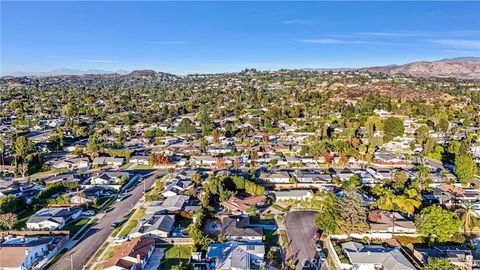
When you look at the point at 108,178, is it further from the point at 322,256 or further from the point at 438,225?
the point at 438,225

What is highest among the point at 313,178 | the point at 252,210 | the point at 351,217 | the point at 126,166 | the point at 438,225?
the point at 351,217

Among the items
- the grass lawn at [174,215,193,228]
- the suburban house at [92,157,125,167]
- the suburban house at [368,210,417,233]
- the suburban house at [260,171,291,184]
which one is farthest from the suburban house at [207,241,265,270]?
the suburban house at [92,157,125,167]

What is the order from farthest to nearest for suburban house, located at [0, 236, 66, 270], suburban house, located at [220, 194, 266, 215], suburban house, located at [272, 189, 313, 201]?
suburban house, located at [272, 189, 313, 201] → suburban house, located at [220, 194, 266, 215] → suburban house, located at [0, 236, 66, 270]

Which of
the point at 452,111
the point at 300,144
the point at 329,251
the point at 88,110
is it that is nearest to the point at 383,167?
the point at 300,144

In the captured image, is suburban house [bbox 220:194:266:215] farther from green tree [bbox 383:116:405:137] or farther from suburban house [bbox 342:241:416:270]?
green tree [bbox 383:116:405:137]

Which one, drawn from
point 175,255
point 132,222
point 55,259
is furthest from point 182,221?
point 55,259

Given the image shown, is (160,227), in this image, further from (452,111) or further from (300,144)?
(452,111)
